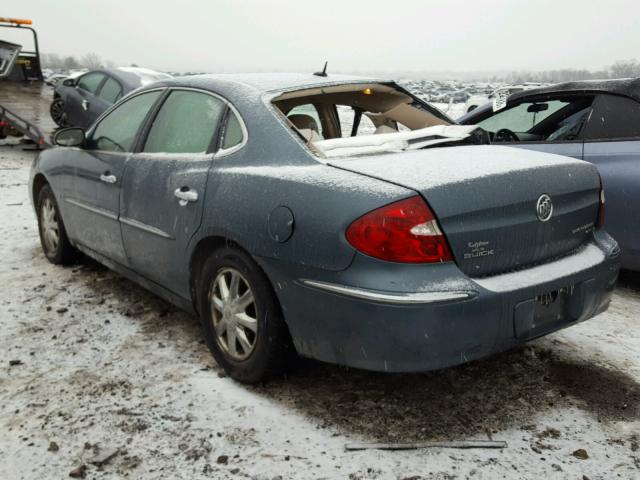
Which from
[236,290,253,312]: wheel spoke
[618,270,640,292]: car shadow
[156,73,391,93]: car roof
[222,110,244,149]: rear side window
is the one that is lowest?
[618,270,640,292]: car shadow

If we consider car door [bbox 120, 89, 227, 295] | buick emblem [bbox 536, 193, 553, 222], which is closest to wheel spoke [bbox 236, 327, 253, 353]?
car door [bbox 120, 89, 227, 295]

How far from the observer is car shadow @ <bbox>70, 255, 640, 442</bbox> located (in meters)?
2.84

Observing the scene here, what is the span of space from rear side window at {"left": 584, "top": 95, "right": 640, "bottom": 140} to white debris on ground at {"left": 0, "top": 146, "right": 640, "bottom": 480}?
1397mm

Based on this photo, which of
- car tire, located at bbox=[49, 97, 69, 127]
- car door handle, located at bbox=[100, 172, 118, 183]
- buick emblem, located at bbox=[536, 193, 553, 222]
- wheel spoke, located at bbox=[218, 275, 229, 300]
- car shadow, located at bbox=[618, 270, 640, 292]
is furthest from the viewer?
car tire, located at bbox=[49, 97, 69, 127]

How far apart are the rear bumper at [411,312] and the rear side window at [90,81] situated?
30.6 feet

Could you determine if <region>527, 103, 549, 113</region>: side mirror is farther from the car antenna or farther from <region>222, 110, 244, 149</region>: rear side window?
<region>222, 110, 244, 149</region>: rear side window

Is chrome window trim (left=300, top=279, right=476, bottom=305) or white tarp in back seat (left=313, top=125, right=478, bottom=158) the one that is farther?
white tarp in back seat (left=313, top=125, right=478, bottom=158)

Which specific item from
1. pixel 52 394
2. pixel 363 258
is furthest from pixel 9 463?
pixel 363 258

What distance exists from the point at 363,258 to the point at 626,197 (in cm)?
275

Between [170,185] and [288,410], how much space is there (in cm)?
136

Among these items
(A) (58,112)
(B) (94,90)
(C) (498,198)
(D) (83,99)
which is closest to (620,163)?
(C) (498,198)

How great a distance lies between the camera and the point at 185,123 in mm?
3637

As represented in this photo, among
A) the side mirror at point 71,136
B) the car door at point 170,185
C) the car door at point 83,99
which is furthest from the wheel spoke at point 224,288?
the car door at point 83,99

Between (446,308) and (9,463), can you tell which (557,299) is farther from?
(9,463)
